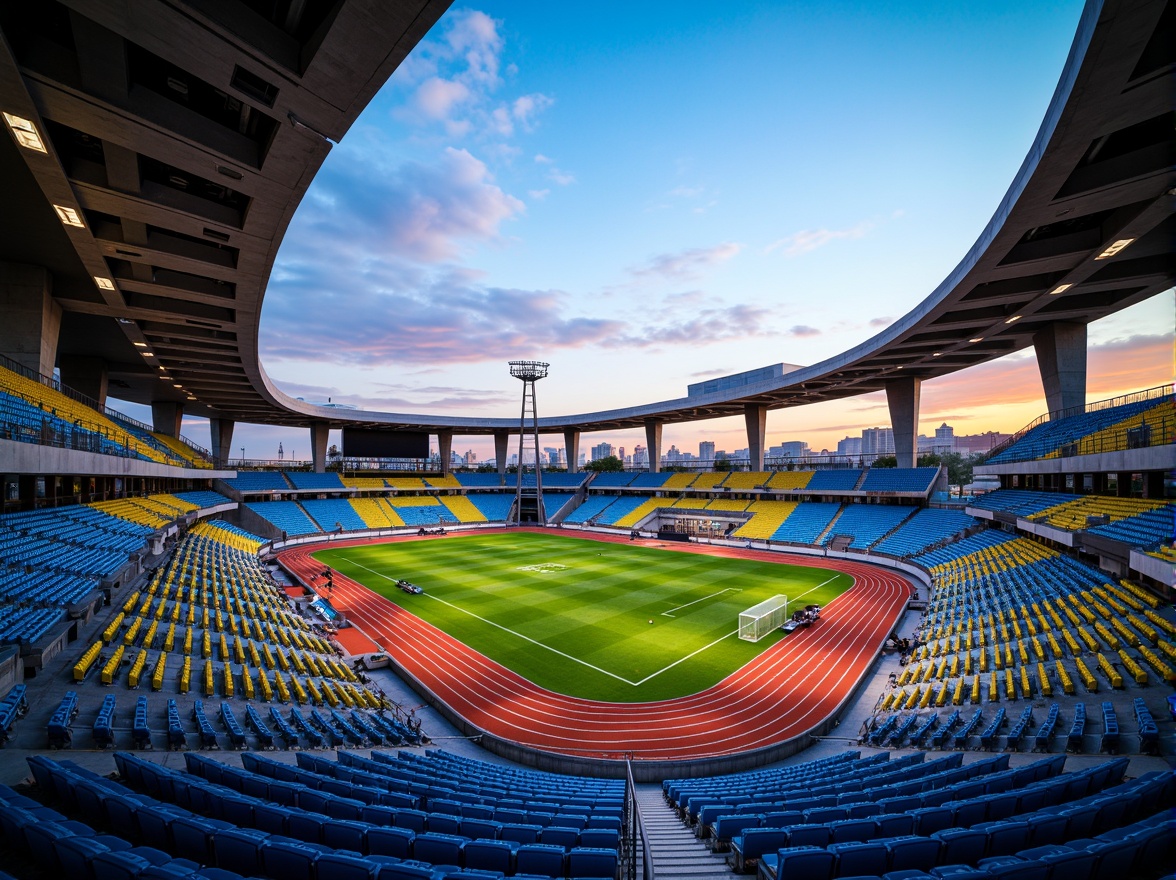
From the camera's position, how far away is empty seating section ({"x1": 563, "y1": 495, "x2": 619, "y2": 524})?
212 ft

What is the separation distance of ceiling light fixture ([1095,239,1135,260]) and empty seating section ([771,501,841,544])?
28.7 m

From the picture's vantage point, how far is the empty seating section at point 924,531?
114 feet

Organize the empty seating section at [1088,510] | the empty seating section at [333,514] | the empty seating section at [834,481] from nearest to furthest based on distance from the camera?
the empty seating section at [1088,510] < the empty seating section at [834,481] < the empty seating section at [333,514]

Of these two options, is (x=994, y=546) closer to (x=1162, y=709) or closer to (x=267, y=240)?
(x=1162, y=709)

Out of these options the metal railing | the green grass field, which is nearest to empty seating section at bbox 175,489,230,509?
the green grass field

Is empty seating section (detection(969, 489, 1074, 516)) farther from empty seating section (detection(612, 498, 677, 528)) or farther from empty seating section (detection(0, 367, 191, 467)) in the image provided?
empty seating section (detection(0, 367, 191, 467))

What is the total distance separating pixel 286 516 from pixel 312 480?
894cm

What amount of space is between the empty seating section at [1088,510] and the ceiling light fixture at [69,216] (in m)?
34.9

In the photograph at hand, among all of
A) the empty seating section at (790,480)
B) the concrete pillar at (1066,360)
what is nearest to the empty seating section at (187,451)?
the empty seating section at (790,480)

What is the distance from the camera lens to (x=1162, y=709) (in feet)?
32.8

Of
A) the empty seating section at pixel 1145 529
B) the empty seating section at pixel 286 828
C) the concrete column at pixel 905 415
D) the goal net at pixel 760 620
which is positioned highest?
the concrete column at pixel 905 415

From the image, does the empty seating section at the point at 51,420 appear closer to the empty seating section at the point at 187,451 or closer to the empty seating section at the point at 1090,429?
the empty seating section at the point at 187,451

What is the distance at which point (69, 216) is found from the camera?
13648mm

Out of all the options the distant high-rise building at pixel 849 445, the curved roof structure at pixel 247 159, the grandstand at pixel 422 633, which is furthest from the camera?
the distant high-rise building at pixel 849 445
